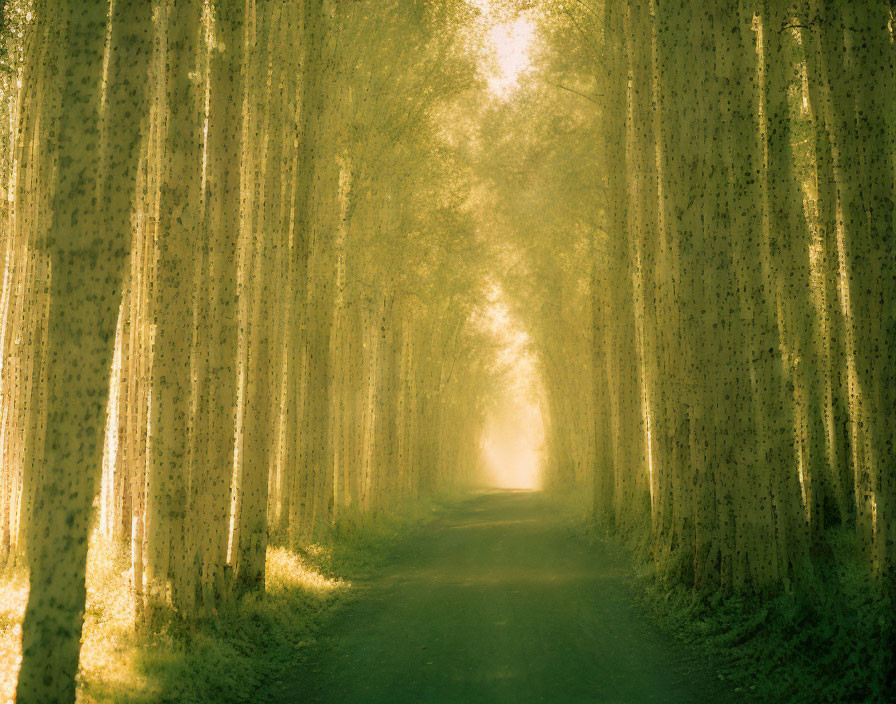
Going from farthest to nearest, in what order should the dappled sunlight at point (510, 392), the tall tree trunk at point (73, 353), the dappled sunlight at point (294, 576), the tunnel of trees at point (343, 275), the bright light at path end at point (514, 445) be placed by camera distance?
the bright light at path end at point (514, 445) < the dappled sunlight at point (510, 392) < the dappled sunlight at point (294, 576) < the tunnel of trees at point (343, 275) < the tall tree trunk at point (73, 353)

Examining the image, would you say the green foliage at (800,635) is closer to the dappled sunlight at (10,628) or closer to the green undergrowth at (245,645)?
the green undergrowth at (245,645)

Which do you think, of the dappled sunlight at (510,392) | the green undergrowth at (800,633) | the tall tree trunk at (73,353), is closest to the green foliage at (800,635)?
the green undergrowth at (800,633)

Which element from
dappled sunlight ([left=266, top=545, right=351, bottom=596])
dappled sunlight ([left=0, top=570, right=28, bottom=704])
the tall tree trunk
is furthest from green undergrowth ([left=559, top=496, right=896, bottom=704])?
dappled sunlight ([left=0, top=570, right=28, bottom=704])

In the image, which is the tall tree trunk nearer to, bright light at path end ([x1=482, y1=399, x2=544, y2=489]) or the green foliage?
the green foliage

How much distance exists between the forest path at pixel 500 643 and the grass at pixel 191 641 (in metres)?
0.36

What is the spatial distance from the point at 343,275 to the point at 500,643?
10.00 m

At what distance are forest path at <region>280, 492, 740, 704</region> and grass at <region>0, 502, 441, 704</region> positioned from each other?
36 cm

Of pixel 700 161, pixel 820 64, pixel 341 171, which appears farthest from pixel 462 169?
pixel 820 64

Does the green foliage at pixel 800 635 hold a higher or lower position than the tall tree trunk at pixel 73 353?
lower

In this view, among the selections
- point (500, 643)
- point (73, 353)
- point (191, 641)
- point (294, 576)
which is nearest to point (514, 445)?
point (294, 576)

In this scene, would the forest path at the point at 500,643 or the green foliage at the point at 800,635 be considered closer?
the green foliage at the point at 800,635

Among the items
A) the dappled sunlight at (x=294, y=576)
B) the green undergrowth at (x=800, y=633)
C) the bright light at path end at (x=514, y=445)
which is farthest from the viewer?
the bright light at path end at (x=514, y=445)

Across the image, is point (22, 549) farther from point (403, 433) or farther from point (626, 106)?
point (403, 433)

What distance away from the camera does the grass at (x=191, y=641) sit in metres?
5.65
